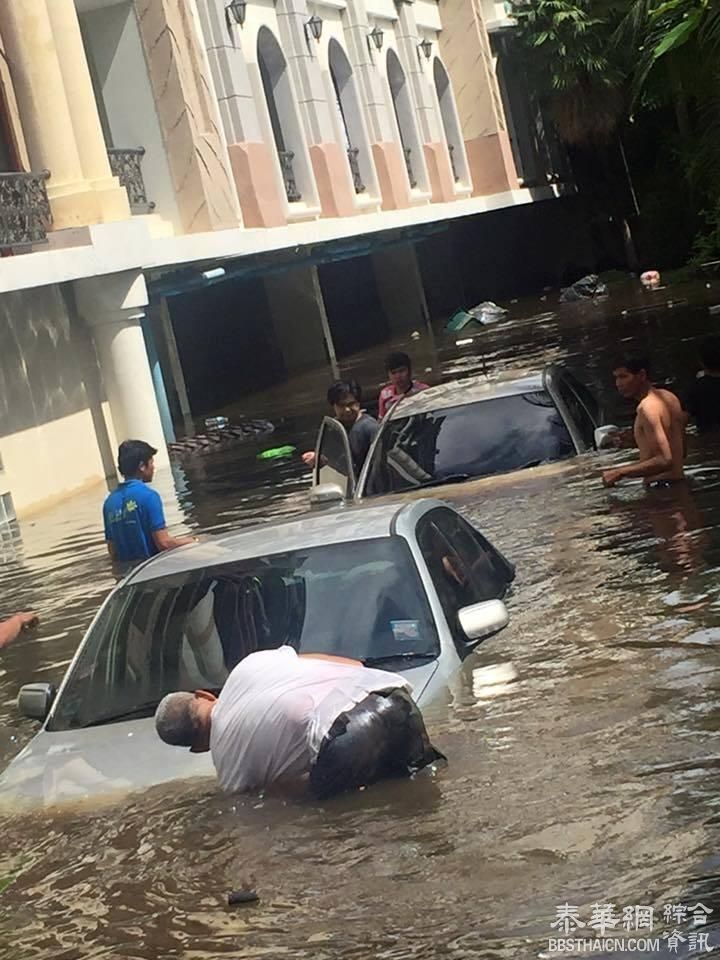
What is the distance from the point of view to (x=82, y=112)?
23422 millimetres

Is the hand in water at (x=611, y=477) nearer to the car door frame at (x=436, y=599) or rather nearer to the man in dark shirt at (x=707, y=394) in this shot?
the man in dark shirt at (x=707, y=394)

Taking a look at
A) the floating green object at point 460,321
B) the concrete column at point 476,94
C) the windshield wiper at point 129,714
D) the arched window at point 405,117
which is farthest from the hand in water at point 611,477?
the concrete column at point 476,94

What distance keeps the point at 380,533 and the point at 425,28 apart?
40995 millimetres

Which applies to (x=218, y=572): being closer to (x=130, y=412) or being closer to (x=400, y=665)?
(x=400, y=665)

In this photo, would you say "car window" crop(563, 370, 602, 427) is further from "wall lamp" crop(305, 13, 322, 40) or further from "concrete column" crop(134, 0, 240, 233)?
"wall lamp" crop(305, 13, 322, 40)

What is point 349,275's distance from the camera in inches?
1806

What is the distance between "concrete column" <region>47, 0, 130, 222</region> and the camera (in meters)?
23.0

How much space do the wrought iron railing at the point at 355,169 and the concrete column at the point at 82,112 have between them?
1473 cm

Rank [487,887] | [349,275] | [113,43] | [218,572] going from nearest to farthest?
[487,887] → [218,572] → [113,43] → [349,275]

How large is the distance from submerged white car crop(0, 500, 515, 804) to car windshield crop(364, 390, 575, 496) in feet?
14.9

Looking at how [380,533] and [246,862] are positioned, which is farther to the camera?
[380,533]

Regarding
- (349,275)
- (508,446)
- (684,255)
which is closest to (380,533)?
(508,446)

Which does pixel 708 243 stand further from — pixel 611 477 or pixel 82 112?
pixel 611 477

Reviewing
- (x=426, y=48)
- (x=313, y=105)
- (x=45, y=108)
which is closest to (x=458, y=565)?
(x=45, y=108)
